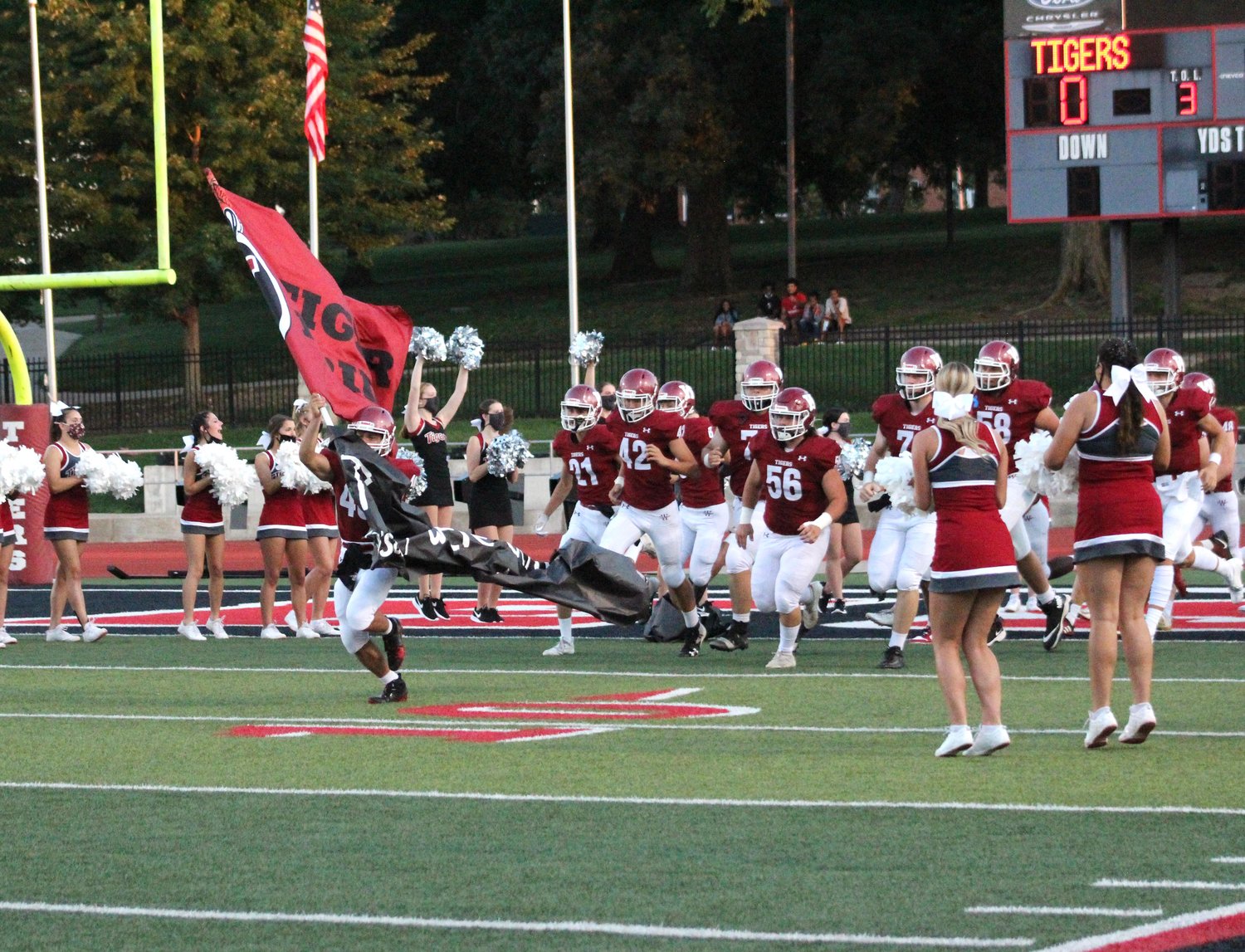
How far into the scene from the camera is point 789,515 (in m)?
12.1

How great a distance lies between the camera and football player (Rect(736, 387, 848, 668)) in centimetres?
1193

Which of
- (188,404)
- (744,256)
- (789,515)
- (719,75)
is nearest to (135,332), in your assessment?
(744,256)

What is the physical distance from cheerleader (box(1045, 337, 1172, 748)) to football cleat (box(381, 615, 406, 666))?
12.6 ft

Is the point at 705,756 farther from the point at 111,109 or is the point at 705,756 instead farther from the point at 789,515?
the point at 111,109

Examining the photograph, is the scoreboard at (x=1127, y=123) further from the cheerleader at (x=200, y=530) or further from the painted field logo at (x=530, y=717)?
the painted field logo at (x=530, y=717)

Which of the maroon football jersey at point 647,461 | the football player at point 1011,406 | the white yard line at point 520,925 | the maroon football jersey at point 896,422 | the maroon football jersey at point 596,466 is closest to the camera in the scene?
the white yard line at point 520,925

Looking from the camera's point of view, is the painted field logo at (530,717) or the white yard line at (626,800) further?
the painted field logo at (530,717)

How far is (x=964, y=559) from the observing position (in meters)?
8.33

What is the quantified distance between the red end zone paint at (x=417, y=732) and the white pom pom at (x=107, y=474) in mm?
5233

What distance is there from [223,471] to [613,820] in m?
8.03

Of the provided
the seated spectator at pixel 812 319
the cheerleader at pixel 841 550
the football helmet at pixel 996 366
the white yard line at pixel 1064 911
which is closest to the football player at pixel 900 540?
the football helmet at pixel 996 366

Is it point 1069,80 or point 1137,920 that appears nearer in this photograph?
point 1137,920

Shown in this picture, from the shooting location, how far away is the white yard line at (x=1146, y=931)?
17.5 ft

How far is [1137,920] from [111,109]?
1132 inches
